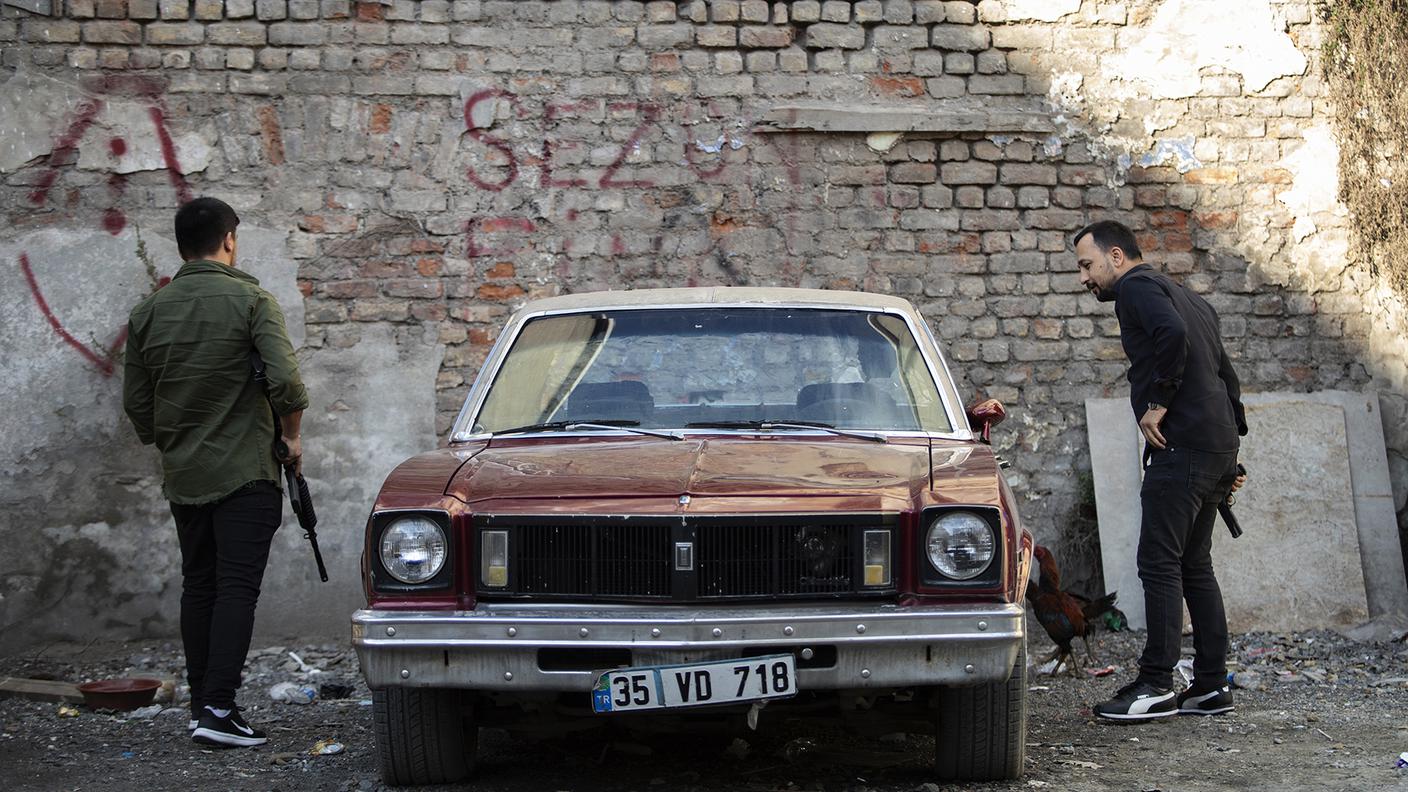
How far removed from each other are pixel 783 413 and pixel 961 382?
307 cm

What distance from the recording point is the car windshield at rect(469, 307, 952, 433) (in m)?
4.41

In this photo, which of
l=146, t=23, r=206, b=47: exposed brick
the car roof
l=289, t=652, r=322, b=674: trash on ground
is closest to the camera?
the car roof

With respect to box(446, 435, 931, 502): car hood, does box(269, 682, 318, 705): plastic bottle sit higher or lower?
lower

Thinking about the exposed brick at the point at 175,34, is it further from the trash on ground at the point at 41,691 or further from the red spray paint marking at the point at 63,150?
the trash on ground at the point at 41,691

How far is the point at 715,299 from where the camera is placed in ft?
15.9

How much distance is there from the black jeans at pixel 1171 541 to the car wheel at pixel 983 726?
1.35 metres

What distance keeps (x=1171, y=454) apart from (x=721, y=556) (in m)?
2.21

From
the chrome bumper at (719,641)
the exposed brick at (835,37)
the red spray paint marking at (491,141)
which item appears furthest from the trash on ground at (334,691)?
the exposed brick at (835,37)

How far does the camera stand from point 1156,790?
12.9ft

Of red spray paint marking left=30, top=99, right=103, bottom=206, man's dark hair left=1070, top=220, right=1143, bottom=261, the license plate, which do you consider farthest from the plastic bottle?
man's dark hair left=1070, top=220, right=1143, bottom=261

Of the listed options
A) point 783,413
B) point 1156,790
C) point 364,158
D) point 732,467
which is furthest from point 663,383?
point 364,158

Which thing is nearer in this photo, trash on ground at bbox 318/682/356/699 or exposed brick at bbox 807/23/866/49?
trash on ground at bbox 318/682/356/699

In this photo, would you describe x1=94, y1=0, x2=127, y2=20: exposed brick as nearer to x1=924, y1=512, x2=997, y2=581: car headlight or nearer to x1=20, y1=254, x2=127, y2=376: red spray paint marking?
x1=20, y1=254, x2=127, y2=376: red spray paint marking

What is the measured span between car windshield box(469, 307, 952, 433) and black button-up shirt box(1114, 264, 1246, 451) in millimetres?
922
